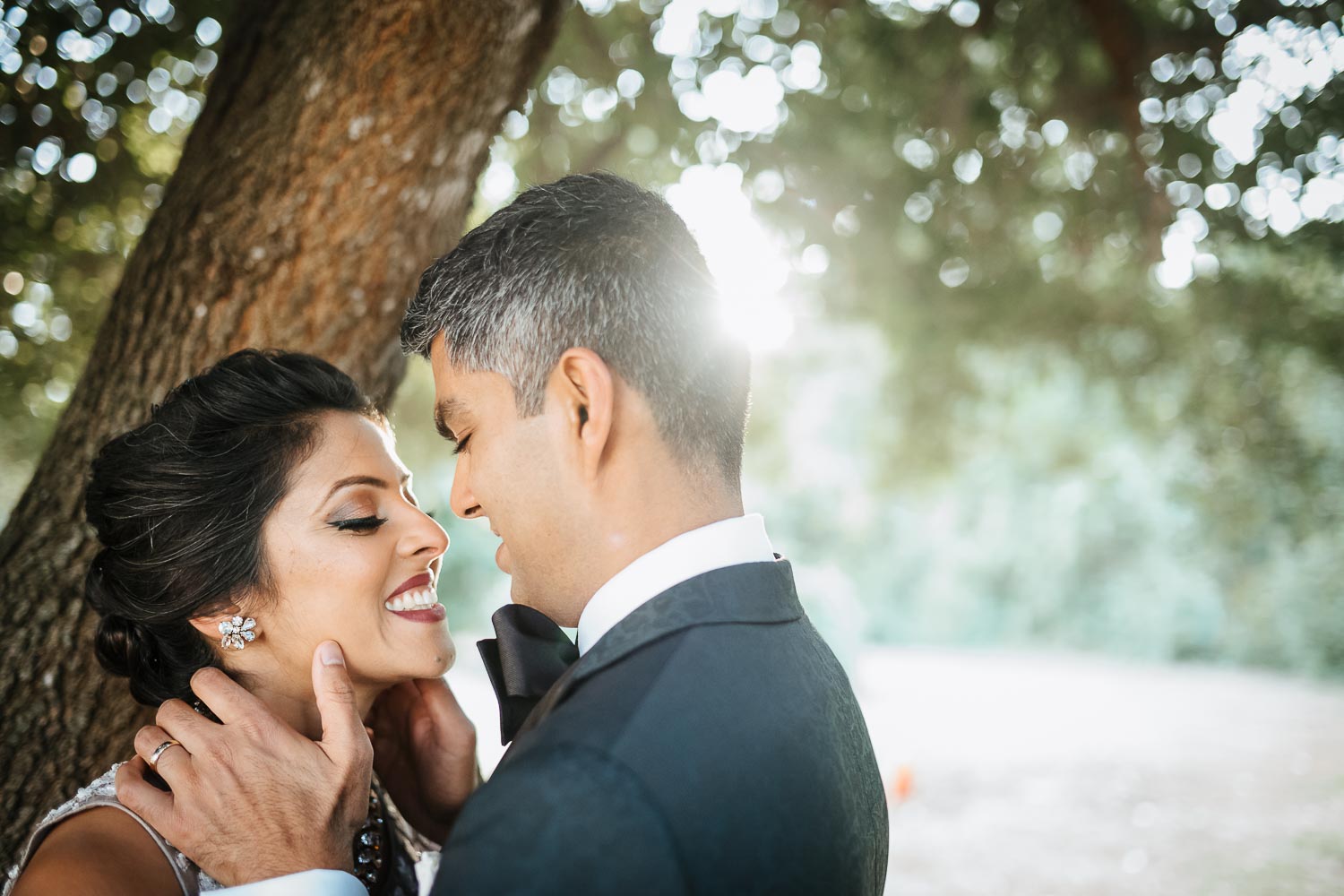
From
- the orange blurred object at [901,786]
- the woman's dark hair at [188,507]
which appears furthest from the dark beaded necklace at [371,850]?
the orange blurred object at [901,786]

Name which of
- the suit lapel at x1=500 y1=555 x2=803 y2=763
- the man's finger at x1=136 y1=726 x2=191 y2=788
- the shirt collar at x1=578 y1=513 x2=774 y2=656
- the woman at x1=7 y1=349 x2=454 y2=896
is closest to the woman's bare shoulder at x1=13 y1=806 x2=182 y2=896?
the man's finger at x1=136 y1=726 x2=191 y2=788

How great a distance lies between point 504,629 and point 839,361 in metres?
17.5

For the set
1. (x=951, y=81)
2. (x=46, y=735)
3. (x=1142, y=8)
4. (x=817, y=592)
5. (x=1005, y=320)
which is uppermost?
(x=1142, y=8)

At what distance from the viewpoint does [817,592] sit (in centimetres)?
1420

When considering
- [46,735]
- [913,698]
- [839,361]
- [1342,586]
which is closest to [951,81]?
[46,735]

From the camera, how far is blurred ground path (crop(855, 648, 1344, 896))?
796cm

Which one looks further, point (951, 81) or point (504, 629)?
point (951, 81)

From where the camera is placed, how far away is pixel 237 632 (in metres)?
2.28

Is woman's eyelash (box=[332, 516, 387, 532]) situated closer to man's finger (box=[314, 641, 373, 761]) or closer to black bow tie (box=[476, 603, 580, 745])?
man's finger (box=[314, 641, 373, 761])

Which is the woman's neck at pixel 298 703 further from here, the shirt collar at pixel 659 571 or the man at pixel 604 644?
the shirt collar at pixel 659 571

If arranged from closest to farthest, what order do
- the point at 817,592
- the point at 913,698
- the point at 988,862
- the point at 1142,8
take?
the point at 1142,8
the point at 988,862
the point at 817,592
the point at 913,698

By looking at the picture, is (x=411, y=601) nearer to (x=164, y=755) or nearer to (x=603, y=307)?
(x=164, y=755)

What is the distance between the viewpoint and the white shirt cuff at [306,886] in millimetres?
1783

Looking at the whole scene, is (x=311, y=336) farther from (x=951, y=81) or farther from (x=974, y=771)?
(x=974, y=771)
